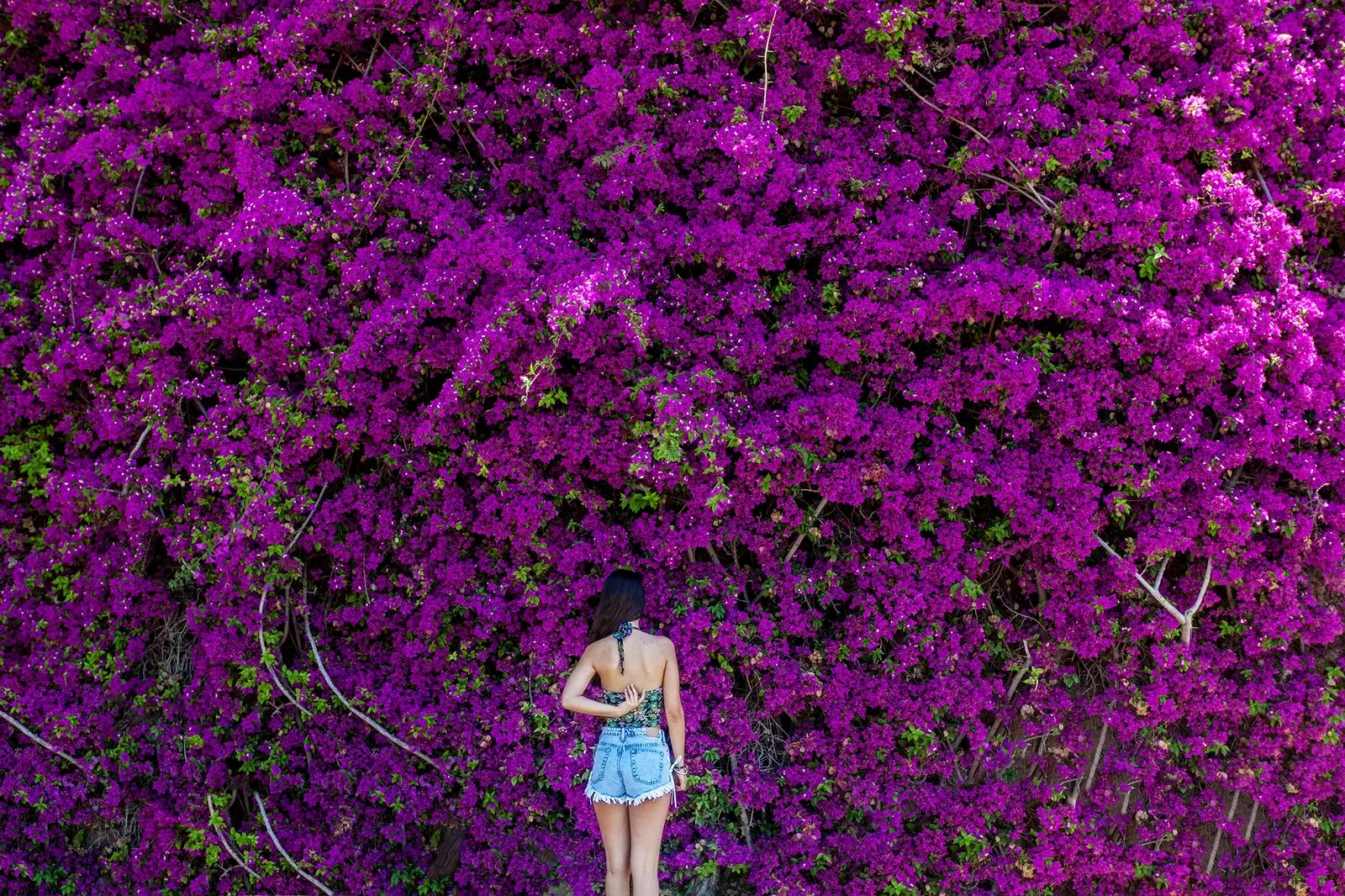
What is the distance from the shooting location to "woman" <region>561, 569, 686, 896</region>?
11.3 ft

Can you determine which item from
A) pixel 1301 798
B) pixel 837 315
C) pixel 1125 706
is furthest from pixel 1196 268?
pixel 1301 798

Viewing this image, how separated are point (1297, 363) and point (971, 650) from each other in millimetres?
1958

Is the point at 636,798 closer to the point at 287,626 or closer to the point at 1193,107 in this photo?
the point at 287,626

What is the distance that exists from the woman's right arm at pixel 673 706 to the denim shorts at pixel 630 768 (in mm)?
56

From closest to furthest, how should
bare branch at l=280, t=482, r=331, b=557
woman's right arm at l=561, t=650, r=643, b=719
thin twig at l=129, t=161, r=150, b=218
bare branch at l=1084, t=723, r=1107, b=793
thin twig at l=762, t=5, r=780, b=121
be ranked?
1. woman's right arm at l=561, t=650, r=643, b=719
2. bare branch at l=1084, t=723, r=1107, b=793
3. bare branch at l=280, t=482, r=331, b=557
4. thin twig at l=762, t=5, r=780, b=121
5. thin twig at l=129, t=161, r=150, b=218

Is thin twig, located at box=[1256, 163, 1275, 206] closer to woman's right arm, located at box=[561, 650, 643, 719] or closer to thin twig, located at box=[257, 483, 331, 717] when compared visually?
woman's right arm, located at box=[561, 650, 643, 719]

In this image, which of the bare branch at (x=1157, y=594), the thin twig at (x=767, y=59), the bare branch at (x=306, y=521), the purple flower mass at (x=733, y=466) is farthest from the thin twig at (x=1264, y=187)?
the bare branch at (x=306, y=521)

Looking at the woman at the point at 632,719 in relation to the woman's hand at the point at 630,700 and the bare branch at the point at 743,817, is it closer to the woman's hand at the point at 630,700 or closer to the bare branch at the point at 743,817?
the woman's hand at the point at 630,700

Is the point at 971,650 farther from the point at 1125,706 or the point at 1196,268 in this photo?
the point at 1196,268

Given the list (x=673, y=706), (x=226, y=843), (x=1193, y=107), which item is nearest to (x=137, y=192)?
(x=226, y=843)

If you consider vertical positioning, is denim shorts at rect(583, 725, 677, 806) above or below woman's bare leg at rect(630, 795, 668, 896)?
above

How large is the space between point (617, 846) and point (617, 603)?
953 millimetres

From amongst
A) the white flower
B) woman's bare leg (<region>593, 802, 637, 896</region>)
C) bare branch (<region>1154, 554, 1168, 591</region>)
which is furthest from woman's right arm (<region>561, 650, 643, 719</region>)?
the white flower

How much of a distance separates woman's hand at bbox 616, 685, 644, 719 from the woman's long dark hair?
0.22m
